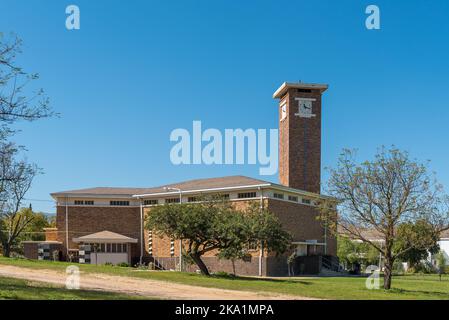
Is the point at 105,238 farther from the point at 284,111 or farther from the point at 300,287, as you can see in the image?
the point at 300,287

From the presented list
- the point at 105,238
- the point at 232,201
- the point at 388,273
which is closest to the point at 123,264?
the point at 105,238

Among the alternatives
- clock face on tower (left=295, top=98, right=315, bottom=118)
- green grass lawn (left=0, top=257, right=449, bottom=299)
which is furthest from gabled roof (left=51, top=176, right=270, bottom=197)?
green grass lawn (left=0, top=257, right=449, bottom=299)

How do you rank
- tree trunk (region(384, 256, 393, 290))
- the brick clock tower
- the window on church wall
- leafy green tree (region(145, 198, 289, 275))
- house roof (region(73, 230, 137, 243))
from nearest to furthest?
tree trunk (region(384, 256, 393, 290)) → leafy green tree (region(145, 198, 289, 275)) → the window on church wall → house roof (region(73, 230, 137, 243)) → the brick clock tower

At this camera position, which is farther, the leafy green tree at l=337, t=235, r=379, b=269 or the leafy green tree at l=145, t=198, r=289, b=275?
the leafy green tree at l=337, t=235, r=379, b=269

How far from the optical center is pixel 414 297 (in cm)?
2762

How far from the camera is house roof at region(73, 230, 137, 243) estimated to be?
59.4 m

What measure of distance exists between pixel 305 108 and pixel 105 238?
25.8 m

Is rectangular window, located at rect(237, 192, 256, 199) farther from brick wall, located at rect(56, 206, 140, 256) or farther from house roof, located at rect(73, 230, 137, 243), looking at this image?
brick wall, located at rect(56, 206, 140, 256)

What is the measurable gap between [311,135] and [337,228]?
101 feet

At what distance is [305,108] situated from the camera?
66.4m

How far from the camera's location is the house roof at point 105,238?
195 feet

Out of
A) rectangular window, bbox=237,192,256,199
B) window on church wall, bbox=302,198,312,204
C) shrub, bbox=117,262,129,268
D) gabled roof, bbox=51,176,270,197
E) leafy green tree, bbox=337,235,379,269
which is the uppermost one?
gabled roof, bbox=51,176,270,197

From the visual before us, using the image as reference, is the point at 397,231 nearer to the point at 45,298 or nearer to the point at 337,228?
the point at 337,228
